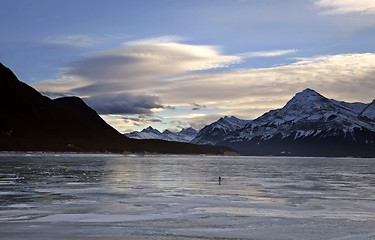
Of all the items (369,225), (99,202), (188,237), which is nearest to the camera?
(188,237)

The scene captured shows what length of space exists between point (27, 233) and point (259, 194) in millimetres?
18443

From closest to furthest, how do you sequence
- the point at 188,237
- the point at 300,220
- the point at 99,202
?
the point at 188,237
the point at 300,220
the point at 99,202

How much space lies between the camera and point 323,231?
671 inches

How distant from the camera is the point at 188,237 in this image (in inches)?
611

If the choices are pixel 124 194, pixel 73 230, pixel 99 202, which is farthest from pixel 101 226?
pixel 124 194

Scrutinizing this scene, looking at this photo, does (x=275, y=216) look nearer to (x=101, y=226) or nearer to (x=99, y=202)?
(x=101, y=226)

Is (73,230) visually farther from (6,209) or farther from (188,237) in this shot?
(6,209)

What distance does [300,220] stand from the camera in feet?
64.5

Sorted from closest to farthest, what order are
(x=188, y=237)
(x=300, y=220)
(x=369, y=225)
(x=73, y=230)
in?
(x=188, y=237) < (x=73, y=230) < (x=369, y=225) < (x=300, y=220)

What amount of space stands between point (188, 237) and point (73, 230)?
4504mm

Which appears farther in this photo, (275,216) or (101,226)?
(275,216)

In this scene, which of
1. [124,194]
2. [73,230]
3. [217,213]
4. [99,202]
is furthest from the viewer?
[124,194]

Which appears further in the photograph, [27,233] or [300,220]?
[300,220]

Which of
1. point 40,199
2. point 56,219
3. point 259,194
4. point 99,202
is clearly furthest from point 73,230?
point 259,194
